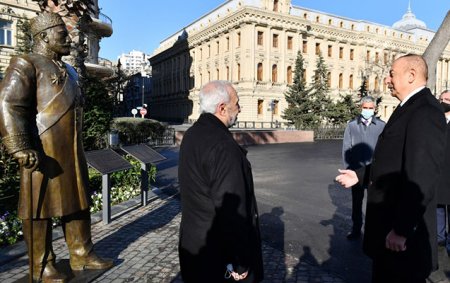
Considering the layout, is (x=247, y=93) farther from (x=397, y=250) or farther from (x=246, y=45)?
(x=397, y=250)

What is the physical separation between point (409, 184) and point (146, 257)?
334 centimetres

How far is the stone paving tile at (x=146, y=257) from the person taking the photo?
Result: 397 cm

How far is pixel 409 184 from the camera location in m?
2.40

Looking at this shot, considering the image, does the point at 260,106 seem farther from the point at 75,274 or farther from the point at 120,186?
the point at 75,274

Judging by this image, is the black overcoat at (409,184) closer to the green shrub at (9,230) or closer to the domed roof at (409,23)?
the green shrub at (9,230)

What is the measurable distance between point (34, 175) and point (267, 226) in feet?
13.1

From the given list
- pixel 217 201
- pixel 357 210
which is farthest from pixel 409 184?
pixel 357 210

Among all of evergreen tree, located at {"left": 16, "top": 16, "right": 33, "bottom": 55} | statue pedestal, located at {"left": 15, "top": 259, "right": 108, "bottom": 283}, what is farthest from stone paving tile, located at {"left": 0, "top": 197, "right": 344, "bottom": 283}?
evergreen tree, located at {"left": 16, "top": 16, "right": 33, "bottom": 55}

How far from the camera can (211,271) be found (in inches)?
96.3

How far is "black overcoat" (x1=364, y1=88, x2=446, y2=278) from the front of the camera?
7.85 ft

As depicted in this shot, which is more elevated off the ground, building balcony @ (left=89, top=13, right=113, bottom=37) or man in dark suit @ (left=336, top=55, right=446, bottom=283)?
building balcony @ (left=89, top=13, right=113, bottom=37)

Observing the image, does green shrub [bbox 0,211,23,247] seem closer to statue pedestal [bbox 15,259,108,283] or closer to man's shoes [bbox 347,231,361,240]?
statue pedestal [bbox 15,259,108,283]

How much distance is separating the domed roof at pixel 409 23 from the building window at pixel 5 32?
80.0m

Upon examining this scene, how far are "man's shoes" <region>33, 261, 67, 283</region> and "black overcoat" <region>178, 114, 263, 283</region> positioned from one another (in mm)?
1602
